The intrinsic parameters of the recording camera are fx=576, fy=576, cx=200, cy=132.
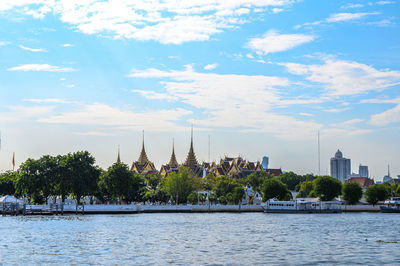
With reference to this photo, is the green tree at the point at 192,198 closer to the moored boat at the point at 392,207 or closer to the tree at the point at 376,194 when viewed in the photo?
the tree at the point at 376,194

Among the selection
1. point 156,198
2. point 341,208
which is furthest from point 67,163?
point 341,208

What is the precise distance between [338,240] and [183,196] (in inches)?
3643

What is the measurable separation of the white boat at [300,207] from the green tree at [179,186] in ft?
71.1

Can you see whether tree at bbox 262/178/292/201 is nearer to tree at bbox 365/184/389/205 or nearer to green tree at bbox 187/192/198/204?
green tree at bbox 187/192/198/204

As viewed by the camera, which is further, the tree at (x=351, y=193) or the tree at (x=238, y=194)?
the tree at (x=351, y=193)

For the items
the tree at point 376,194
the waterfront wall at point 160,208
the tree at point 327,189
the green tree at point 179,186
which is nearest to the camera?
the waterfront wall at point 160,208

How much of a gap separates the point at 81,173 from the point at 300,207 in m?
53.2

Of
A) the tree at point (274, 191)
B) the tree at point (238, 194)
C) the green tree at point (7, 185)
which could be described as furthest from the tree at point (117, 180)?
the tree at point (274, 191)

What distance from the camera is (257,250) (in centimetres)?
4722

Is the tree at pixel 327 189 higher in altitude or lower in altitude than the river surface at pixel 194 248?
higher

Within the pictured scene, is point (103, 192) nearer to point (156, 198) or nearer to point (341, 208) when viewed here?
point (156, 198)

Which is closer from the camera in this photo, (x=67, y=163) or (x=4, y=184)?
(x=67, y=163)

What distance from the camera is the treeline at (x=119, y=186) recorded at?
Answer: 12031 cm

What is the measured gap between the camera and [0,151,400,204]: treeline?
12031cm
